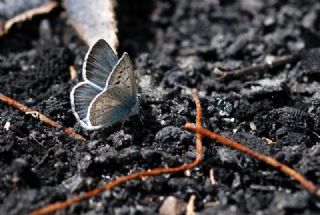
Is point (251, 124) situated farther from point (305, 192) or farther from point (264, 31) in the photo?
point (264, 31)

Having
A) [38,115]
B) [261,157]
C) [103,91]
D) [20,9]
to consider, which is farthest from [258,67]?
[20,9]

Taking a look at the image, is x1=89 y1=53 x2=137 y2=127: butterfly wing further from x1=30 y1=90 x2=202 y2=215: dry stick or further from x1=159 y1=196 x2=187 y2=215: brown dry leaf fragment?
x1=159 y1=196 x2=187 y2=215: brown dry leaf fragment

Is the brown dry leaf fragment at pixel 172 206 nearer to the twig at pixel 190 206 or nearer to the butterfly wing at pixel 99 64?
the twig at pixel 190 206

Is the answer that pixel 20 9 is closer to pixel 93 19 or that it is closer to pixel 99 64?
pixel 93 19


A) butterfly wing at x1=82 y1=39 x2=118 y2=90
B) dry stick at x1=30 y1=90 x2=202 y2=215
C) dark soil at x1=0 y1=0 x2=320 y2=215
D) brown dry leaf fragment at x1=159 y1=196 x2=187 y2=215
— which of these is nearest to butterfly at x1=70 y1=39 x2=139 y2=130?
butterfly wing at x1=82 y1=39 x2=118 y2=90

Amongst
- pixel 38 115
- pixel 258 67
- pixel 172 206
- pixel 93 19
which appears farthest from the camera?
pixel 93 19

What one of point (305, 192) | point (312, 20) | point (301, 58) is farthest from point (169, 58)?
point (305, 192)

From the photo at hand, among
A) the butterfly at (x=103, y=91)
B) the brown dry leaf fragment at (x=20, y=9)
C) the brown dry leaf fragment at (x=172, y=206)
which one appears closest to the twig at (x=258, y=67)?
the butterfly at (x=103, y=91)
